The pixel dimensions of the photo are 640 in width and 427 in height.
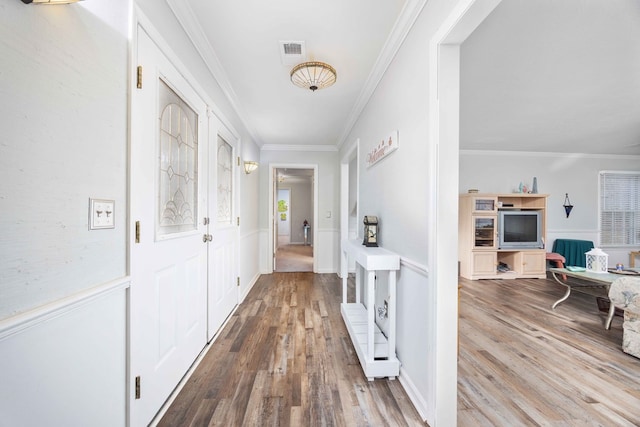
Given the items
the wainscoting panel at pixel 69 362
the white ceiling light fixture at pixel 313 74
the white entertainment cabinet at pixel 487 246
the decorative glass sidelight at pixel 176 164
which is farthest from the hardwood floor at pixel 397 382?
the white ceiling light fixture at pixel 313 74

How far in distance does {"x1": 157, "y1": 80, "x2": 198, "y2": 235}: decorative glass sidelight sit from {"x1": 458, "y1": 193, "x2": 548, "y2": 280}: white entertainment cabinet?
16.1ft

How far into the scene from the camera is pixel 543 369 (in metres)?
2.08

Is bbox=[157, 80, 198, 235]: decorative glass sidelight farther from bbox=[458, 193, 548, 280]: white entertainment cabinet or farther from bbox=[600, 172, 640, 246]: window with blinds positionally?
bbox=[600, 172, 640, 246]: window with blinds

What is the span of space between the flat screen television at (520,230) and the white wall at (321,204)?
321 cm

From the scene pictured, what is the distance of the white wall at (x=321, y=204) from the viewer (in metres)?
5.20

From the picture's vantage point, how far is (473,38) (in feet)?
6.65

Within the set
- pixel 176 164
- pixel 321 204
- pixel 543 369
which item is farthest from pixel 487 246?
pixel 176 164

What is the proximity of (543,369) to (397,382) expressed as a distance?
1206 mm

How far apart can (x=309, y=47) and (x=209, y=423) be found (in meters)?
2.67

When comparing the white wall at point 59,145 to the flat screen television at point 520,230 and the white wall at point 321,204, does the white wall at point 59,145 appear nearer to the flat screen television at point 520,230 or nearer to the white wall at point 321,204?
the white wall at point 321,204

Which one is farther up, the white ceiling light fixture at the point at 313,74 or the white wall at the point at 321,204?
the white ceiling light fixture at the point at 313,74

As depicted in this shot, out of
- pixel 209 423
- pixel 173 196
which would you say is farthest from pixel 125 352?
pixel 173 196

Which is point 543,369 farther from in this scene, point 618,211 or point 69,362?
point 618,211

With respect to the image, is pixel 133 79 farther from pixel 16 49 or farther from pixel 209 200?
pixel 209 200
